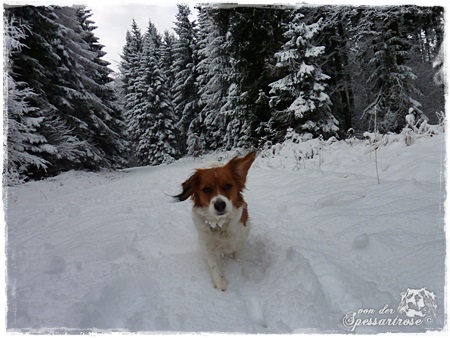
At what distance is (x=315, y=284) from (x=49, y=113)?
952 centimetres

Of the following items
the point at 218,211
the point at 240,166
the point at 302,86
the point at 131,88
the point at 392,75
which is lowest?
the point at 218,211

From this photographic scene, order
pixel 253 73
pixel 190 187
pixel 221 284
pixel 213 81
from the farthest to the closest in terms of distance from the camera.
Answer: pixel 213 81 → pixel 253 73 → pixel 190 187 → pixel 221 284

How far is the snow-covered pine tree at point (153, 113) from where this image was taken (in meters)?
26.1

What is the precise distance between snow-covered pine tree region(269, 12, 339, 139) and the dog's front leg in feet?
25.6

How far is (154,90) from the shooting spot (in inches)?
1033

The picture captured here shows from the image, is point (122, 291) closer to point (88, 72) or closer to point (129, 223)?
point (129, 223)

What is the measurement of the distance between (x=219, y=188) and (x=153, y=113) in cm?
2539

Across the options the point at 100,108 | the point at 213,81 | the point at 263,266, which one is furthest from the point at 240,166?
the point at 213,81

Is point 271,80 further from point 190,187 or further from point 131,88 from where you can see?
point 131,88

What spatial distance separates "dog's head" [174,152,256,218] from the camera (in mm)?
2891

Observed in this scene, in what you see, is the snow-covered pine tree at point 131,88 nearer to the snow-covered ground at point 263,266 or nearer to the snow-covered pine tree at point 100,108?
the snow-covered pine tree at point 100,108

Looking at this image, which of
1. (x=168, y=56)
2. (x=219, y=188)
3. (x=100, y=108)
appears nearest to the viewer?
(x=219, y=188)

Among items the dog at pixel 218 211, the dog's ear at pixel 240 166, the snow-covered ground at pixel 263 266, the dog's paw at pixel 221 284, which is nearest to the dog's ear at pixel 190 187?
the dog at pixel 218 211

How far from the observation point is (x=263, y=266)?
9.37 feet
